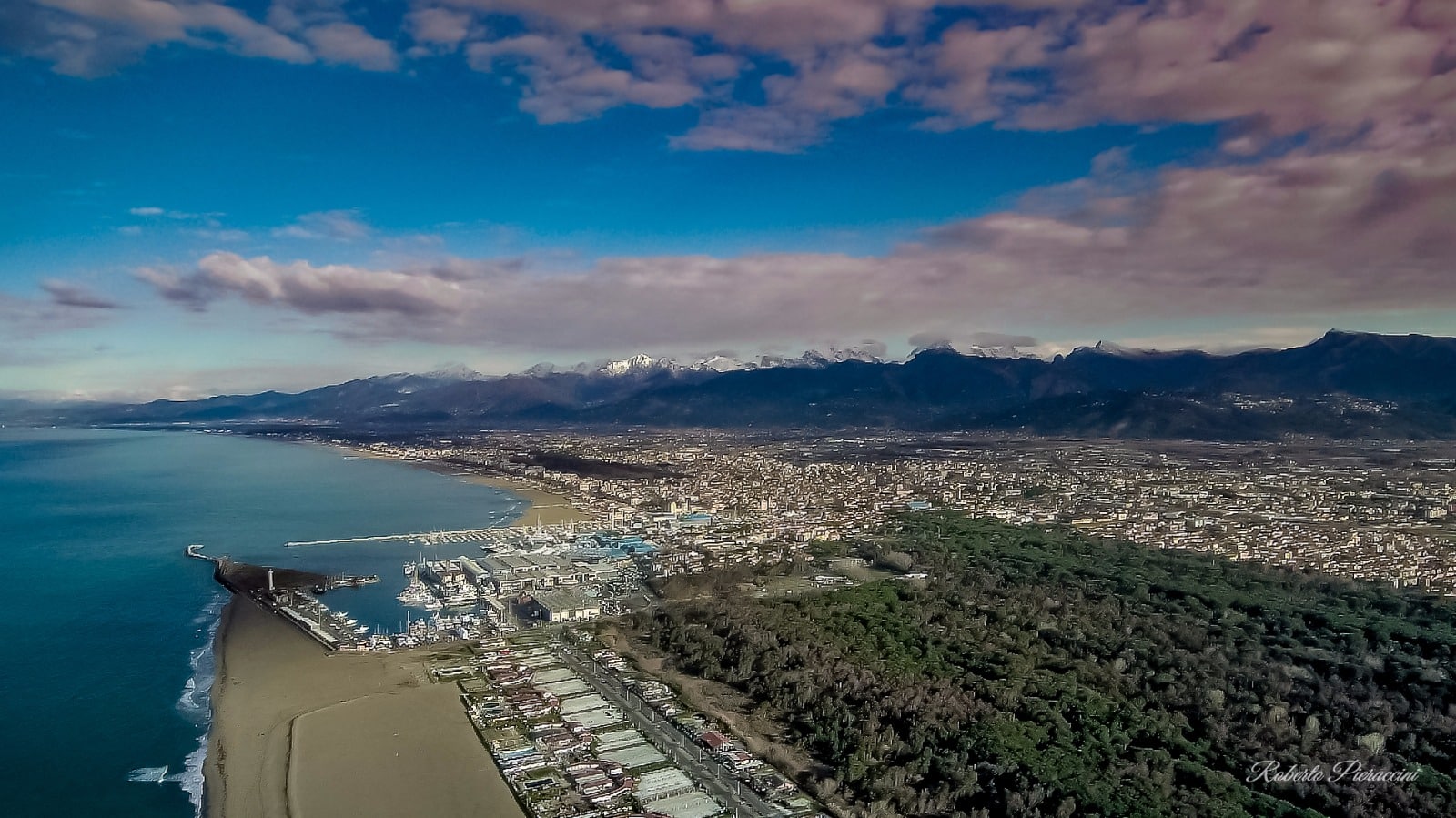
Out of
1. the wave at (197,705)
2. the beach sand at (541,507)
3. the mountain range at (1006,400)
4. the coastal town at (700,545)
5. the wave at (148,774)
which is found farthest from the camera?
the mountain range at (1006,400)

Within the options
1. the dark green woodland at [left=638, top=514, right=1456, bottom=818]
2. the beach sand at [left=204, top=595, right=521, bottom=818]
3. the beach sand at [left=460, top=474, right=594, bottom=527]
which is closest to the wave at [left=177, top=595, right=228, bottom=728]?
the beach sand at [left=204, top=595, right=521, bottom=818]

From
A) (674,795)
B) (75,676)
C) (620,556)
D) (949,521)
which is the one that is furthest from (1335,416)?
(75,676)

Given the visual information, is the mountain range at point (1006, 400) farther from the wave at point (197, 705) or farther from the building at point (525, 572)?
the wave at point (197, 705)

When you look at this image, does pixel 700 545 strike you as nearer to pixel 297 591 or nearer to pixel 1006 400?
pixel 297 591

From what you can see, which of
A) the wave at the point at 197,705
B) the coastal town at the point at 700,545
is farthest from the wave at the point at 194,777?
the coastal town at the point at 700,545

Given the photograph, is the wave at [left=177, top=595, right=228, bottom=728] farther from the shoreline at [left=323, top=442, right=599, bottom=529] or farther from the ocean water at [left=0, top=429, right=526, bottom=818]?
the shoreline at [left=323, top=442, right=599, bottom=529]

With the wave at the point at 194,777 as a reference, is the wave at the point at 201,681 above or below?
above
